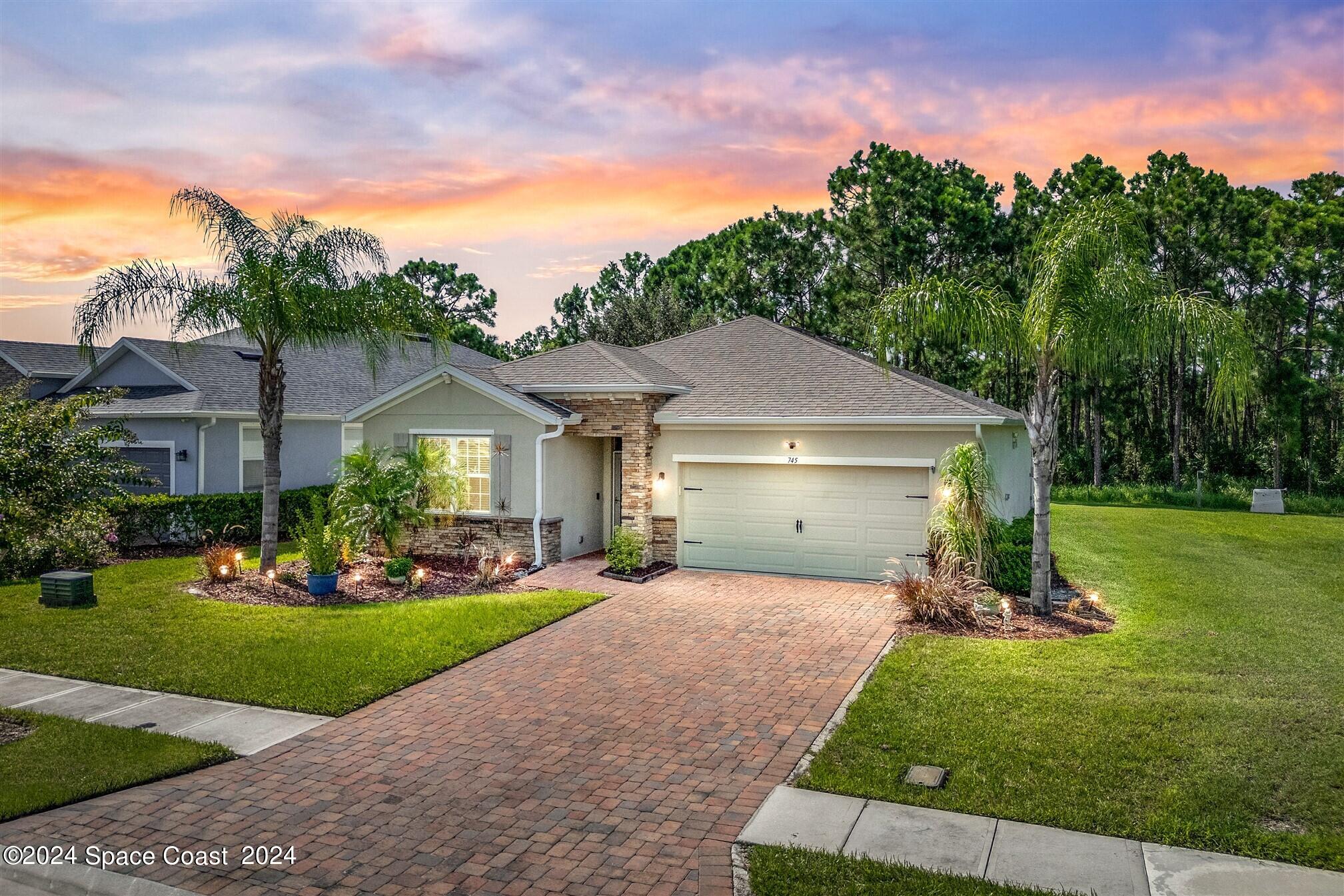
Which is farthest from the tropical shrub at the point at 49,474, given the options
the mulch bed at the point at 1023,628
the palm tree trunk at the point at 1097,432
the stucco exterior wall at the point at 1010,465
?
the palm tree trunk at the point at 1097,432

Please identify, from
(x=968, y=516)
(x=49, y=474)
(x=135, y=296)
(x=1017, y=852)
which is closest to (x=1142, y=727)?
(x=1017, y=852)

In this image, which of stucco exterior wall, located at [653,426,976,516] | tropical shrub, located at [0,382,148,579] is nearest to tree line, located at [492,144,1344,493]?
stucco exterior wall, located at [653,426,976,516]

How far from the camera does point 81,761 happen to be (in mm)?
6945

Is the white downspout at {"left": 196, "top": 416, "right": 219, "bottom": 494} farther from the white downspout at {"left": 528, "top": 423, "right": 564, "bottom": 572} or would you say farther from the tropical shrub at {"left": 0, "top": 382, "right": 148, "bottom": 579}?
the white downspout at {"left": 528, "top": 423, "right": 564, "bottom": 572}

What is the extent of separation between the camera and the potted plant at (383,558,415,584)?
1427cm

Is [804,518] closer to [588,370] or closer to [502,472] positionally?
[588,370]

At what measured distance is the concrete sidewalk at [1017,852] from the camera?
16.4 ft

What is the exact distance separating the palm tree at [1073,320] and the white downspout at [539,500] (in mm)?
6137

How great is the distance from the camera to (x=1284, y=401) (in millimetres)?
30703

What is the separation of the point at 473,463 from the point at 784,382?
6.18 meters

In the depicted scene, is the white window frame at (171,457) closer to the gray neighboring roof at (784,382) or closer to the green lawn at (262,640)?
the green lawn at (262,640)

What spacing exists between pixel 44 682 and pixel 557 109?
473 inches

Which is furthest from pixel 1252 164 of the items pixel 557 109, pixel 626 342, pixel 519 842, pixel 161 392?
pixel 161 392

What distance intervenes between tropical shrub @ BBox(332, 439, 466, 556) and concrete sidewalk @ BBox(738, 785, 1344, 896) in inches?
428
